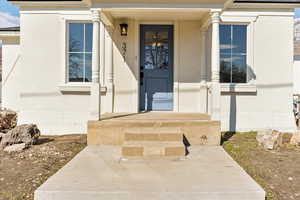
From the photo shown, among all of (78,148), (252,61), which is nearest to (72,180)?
(78,148)

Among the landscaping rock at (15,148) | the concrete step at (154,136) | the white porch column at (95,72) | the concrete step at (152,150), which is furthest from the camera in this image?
the white porch column at (95,72)

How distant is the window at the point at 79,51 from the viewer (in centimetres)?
670

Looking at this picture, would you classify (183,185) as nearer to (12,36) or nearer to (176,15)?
(176,15)

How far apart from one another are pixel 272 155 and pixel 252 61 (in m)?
2.71

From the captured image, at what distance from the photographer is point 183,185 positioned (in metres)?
3.09

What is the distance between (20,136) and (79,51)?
2.61m

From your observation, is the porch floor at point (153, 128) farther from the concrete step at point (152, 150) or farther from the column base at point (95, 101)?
the concrete step at point (152, 150)

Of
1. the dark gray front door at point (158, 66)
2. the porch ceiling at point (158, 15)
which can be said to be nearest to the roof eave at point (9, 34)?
the porch ceiling at point (158, 15)

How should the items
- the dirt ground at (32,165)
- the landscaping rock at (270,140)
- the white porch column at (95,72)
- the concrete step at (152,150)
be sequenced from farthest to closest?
the white porch column at (95,72) < the landscaping rock at (270,140) < the concrete step at (152,150) < the dirt ground at (32,165)

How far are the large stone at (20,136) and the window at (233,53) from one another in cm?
456

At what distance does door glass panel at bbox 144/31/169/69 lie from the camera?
684 cm

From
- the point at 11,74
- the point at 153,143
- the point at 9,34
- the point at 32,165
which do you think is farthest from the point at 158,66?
the point at 9,34

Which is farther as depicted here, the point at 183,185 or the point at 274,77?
the point at 274,77

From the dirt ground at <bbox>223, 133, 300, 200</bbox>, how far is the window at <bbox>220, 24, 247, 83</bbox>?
167cm
